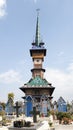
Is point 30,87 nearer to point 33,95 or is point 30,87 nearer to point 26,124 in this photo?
point 33,95

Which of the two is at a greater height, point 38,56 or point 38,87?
point 38,56

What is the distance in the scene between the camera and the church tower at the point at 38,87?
62.6m

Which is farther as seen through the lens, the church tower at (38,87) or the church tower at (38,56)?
the church tower at (38,56)

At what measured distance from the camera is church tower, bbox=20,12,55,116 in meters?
62.6

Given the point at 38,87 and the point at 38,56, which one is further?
the point at 38,56

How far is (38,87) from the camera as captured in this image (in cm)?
6694

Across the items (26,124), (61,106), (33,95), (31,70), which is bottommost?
(26,124)

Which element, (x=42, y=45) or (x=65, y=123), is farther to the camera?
(x=42, y=45)

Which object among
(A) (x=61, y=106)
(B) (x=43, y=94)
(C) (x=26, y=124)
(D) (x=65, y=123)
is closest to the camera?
(C) (x=26, y=124)

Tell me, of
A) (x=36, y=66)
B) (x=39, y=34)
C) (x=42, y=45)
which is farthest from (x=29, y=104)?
(x=39, y=34)

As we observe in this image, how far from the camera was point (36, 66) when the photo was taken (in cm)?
7575

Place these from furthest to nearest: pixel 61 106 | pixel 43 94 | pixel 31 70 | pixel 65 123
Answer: pixel 31 70 → pixel 43 94 → pixel 61 106 → pixel 65 123

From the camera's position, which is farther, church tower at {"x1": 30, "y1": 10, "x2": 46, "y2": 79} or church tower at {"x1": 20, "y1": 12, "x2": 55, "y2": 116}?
church tower at {"x1": 30, "y1": 10, "x2": 46, "y2": 79}

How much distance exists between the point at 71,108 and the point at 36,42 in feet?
74.7
